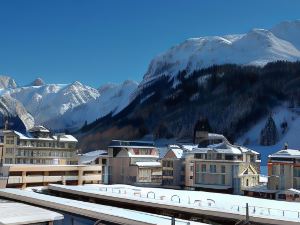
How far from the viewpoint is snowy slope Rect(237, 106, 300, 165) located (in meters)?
149

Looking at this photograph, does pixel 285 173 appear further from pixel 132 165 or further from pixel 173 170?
pixel 132 165

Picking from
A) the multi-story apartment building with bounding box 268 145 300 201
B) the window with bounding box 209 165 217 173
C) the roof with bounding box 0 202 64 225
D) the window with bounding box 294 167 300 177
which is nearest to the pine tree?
the window with bounding box 209 165 217 173

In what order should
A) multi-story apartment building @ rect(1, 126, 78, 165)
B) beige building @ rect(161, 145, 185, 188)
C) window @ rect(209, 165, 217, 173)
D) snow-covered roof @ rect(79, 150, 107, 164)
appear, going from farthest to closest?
snow-covered roof @ rect(79, 150, 107, 164), multi-story apartment building @ rect(1, 126, 78, 165), beige building @ rect(161, 145, 185, 188), window @ rect(209, 165, 217, 173)

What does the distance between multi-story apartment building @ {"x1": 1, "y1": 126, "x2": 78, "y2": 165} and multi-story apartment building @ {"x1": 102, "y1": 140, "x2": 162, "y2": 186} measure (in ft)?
44.3

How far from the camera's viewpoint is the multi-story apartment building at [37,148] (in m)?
92.6

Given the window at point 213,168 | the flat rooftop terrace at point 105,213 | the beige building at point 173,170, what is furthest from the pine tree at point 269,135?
the flat rooftop terrace at point 105,213

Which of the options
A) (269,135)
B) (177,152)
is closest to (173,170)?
(177,152)

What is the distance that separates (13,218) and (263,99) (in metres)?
179

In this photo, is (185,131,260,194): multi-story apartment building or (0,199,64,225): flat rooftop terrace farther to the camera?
(185,131,260,194): multi-story apartment building

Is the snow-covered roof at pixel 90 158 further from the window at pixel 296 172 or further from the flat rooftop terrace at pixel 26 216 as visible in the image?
the flat rooftop terrace at pixel 26 216

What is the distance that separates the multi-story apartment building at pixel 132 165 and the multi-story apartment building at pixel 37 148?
13496mm

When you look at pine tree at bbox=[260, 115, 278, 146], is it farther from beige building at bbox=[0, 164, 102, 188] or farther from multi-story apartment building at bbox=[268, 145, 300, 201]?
multi-story apartment building at bbox=[268, 145, 300, 201]

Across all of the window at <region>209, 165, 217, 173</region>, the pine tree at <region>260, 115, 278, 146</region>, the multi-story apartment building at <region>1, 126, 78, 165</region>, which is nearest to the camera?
the window at <region>209, 165, 217, 173</region>

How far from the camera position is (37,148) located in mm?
97250
